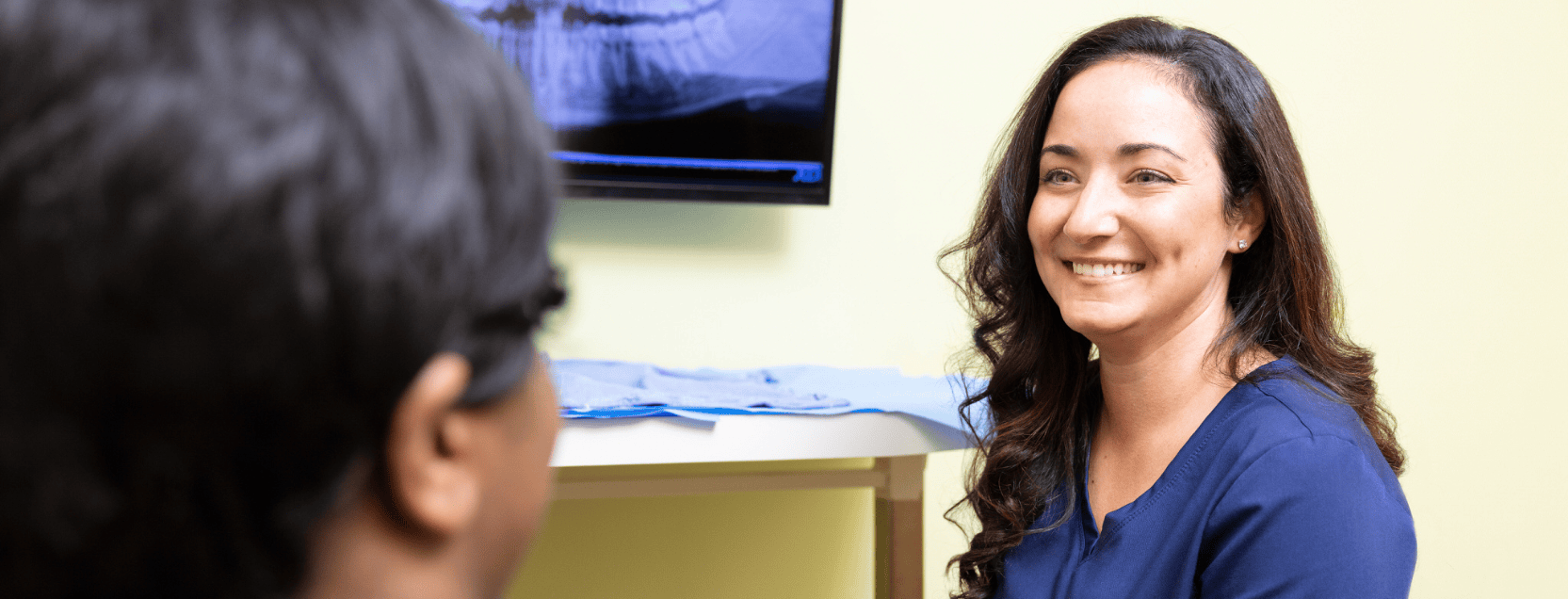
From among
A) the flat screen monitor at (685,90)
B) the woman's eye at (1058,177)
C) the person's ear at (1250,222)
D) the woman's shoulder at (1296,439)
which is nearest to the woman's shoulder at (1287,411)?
the woman's shoulder at (1296,439)

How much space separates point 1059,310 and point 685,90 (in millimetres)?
600

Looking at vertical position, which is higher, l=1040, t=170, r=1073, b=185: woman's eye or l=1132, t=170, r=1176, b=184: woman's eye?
l=1132, t=170, r=1176, b=184: woman's eye

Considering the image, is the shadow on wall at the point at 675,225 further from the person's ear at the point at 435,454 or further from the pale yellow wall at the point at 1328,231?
the person's ear at the point at 435,454

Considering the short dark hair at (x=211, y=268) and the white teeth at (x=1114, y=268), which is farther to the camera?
the white teeth at (x=1114, y=268)

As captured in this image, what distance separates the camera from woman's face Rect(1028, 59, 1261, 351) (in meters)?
0.97

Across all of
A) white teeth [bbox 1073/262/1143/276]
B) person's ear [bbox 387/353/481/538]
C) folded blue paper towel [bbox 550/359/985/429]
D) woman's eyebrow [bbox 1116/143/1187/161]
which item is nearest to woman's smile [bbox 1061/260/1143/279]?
white teeth [bbox 1073/262/1143/276]

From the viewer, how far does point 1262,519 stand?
2.78 feet

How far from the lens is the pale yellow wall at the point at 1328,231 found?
5.19 feet

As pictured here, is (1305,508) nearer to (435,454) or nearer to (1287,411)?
(1287,411)

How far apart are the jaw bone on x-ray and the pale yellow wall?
15cm

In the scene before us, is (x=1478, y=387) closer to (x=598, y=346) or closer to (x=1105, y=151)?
(x=1105, y=151)

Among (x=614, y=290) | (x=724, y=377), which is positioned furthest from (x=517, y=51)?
(x=724, y=377)

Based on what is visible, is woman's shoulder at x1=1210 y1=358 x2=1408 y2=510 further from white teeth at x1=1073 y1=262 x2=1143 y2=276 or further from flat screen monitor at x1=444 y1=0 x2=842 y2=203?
flat screen monitor at x1=444 y1=0 x2=842 y2=203

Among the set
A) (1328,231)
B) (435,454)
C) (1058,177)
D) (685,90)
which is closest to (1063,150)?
(1058,177)
